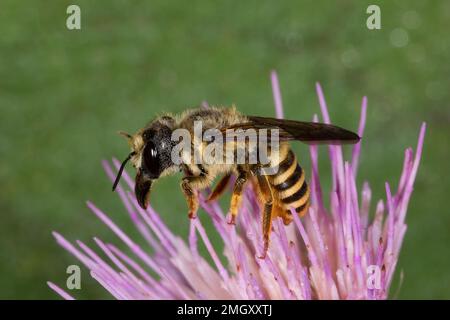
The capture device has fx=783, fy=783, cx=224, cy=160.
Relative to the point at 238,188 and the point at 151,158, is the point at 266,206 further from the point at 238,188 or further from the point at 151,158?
the point at 151,158

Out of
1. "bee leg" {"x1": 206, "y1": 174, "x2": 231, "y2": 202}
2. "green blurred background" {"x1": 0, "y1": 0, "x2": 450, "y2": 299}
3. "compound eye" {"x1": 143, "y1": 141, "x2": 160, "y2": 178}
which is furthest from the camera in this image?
"green blurred background" {"x1": 0, "y1": 0, "x2": 450, "y2": 299}

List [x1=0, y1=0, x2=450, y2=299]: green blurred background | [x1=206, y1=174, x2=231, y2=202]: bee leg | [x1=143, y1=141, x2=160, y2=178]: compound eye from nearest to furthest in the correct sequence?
1. [x1=143, y1=141, x2=160, y2=178]: compound eye
2. [x1=206, y1=174, x2=231, y2=202]: bee leg
3. [x1=0, y1=0, x2=450, y2=299]: green blurred background

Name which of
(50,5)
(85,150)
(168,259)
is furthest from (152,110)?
(168,259)

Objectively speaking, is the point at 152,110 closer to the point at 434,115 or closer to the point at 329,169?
the point at 329,169

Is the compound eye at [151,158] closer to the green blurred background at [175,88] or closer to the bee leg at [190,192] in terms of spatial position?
the bee leg at [190,192]

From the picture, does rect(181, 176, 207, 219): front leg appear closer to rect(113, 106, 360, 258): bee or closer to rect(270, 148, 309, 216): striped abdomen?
rect(113, 106, 360, 258): bee

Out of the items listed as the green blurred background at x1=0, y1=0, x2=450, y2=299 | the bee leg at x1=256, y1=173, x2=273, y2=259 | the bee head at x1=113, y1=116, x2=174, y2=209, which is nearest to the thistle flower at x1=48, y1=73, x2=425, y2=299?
the bee leg at x1=256, y1=173, x2=273, y2=259

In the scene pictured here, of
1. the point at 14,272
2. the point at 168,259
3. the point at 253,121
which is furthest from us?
the point at 14,272

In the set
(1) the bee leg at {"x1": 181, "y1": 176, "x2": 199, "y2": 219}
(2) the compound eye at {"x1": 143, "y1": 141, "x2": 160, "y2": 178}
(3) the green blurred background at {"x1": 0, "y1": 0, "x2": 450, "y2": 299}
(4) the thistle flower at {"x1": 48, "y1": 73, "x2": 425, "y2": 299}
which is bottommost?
(4) the thistle flower at {"x1": 48, "y1": 73, "x2": 425, "y2": 299}
